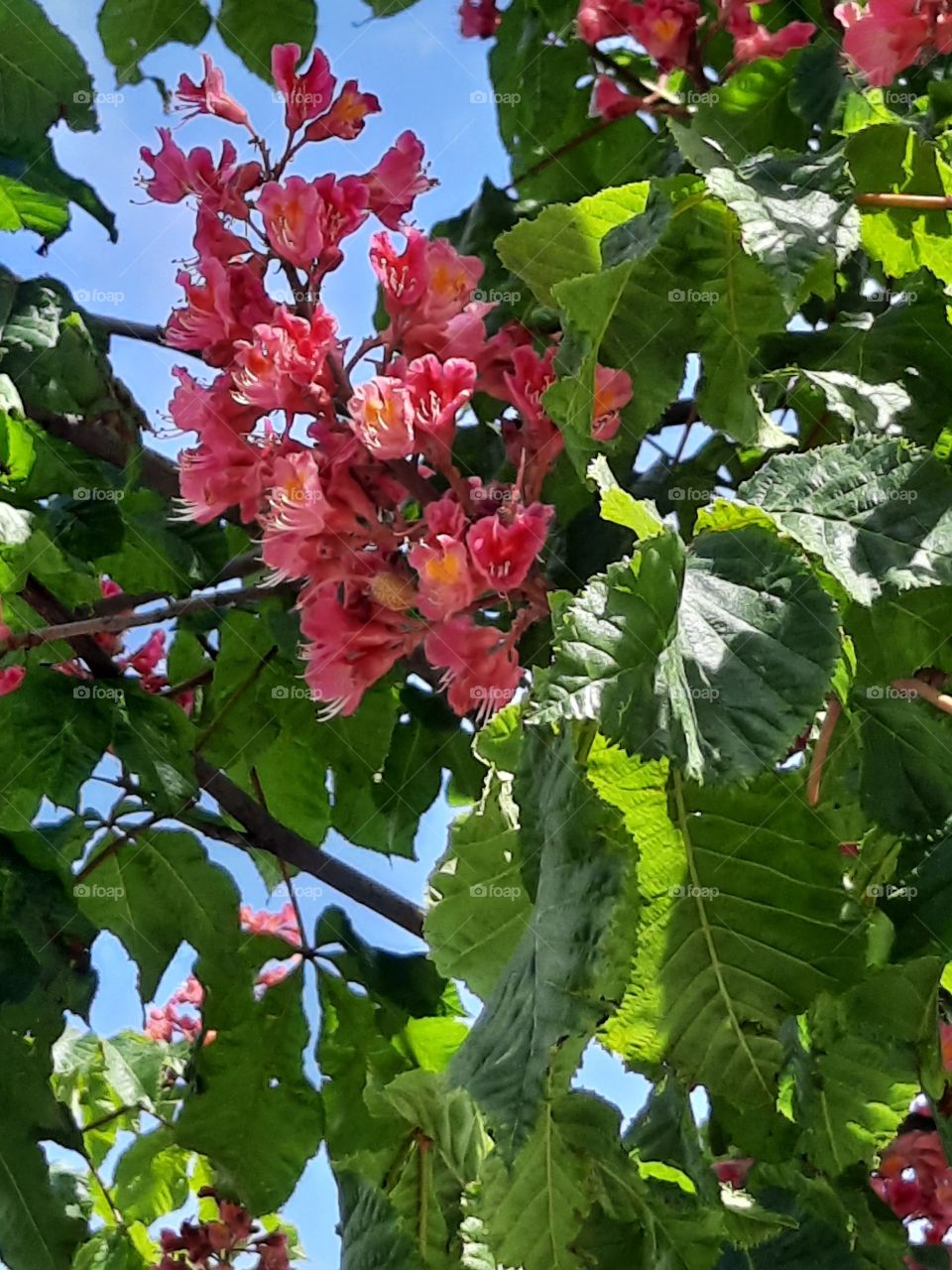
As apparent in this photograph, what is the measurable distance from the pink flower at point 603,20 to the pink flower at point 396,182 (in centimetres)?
22

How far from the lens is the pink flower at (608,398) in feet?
Result: 2.31

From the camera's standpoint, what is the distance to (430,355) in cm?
74

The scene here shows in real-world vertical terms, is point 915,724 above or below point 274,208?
below

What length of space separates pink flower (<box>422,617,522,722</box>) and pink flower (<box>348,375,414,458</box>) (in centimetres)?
11

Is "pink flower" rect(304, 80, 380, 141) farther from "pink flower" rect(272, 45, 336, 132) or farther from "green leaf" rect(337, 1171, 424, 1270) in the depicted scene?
"green leaf" rect(337, 1171, 424, 1270)

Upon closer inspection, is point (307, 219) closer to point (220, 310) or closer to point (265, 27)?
point (220, 310)

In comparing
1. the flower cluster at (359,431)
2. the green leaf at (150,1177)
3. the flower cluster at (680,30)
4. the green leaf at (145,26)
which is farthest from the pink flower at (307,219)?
the green leaf at (150,1177)

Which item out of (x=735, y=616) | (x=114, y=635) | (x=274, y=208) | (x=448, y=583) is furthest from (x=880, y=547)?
(x=114, y=635)

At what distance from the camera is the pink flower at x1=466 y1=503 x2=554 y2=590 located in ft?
2.20

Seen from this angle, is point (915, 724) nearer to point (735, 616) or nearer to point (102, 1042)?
point (735, 616)

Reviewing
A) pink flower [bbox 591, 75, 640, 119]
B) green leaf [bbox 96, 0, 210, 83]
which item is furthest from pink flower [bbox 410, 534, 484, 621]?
green leaf [bbox 96, 0, 210, 83]

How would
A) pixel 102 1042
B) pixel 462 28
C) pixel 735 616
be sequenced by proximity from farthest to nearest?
pixel 102 1042 → pixel 462 28 → pixel 735 616

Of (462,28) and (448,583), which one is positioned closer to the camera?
(448,583)

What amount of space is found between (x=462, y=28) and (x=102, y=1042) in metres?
1.32
